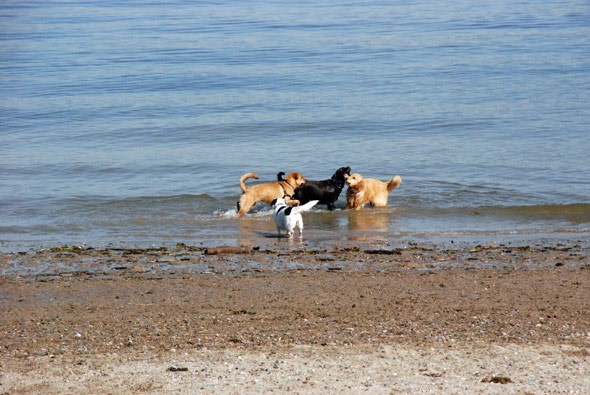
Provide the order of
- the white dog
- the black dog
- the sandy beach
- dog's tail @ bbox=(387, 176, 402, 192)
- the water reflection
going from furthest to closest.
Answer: dog's tail @ bbox=(387, 176, 402, 192), the black dog, the water reflection, the white dog, the sandy beach

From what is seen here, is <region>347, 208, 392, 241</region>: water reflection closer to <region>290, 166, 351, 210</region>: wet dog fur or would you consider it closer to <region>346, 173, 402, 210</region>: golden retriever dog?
<region>346, 173, 402, 210</region>: golden retriever dog

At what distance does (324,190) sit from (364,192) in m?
0.55

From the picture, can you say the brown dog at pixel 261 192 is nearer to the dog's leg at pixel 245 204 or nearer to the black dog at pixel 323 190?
the dog's leg at pixel 245 204

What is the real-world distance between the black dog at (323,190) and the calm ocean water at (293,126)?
21 cm

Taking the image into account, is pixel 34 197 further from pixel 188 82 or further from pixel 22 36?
pixel 22 36

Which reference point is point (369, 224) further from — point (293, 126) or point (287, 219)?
point (293, 126)

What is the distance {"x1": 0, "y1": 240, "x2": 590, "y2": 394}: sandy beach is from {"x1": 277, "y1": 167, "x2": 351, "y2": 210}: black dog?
9.95 feet

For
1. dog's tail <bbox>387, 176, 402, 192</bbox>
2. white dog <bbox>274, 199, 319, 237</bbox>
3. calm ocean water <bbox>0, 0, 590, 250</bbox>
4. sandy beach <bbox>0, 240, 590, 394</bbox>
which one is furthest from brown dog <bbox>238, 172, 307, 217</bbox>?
sandy beach <bbox>0, 240, 590, 394</bbox>

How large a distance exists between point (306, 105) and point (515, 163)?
7.98 metres

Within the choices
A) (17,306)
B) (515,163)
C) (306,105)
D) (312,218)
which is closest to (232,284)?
(17,306)

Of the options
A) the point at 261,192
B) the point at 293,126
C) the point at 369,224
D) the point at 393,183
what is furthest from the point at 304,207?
the point at 293,126

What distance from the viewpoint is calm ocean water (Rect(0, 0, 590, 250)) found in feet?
42.4

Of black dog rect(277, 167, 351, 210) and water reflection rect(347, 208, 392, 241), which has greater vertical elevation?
black dog rect(277, 167, 351, 210)

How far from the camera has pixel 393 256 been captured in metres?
9.82
